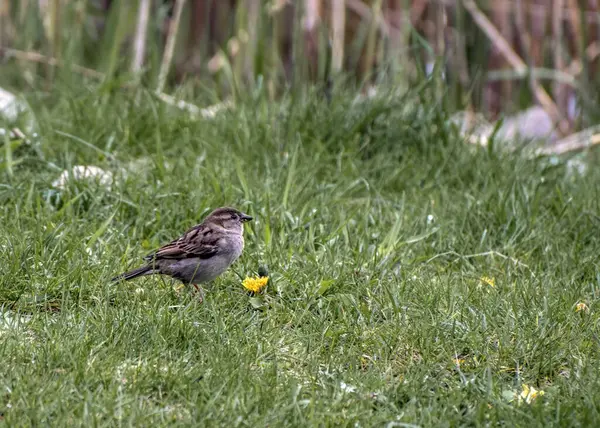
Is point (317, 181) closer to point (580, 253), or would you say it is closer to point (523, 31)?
point (580, 253)

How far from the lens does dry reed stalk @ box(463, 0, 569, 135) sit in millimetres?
7922

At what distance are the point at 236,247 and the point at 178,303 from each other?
450 millimetres

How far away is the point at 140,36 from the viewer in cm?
785

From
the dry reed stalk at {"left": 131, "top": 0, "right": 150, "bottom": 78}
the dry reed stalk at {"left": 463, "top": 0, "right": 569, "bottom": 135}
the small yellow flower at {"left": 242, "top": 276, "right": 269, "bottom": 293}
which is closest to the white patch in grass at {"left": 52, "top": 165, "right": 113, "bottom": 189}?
the small yellow flower at {"left": 242, "top": 276, "right": 269, "bottom": 293}

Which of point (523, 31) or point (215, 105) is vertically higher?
point (523, 31)

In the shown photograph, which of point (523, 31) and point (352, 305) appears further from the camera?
point (523, 31)

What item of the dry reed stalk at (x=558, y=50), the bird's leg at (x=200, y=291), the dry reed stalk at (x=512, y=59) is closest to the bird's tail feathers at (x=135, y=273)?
the bird's leg at (x=200, y=291)

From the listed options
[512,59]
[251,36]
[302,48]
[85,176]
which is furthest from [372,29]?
[85,176]

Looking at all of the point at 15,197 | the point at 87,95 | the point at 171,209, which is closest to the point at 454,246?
the point at 171,209

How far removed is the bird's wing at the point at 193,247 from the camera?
4.64 m

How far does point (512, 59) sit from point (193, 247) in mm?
4697

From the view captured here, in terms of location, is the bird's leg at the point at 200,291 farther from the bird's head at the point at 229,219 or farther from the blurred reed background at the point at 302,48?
the blurred reed background at the point at 302,48

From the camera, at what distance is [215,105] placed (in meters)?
7.28

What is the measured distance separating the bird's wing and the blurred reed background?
8.15ft
